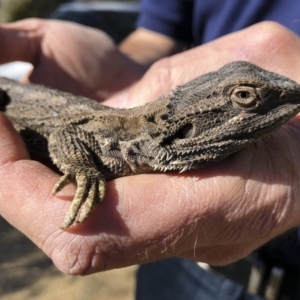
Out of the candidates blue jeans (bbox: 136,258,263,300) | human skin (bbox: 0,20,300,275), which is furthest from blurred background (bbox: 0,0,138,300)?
human skin (bbox: 0,20,300,275)

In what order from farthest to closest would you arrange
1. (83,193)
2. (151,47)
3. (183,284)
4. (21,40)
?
1. (151,47)
2. (21,40)
3. (183,284)
4. (83,193)

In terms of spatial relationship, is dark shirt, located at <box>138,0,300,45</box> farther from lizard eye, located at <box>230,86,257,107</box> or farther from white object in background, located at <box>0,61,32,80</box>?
white object in background, located at <box>0,61,32,80</box>

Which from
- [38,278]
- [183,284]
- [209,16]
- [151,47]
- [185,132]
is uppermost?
A: [209,16]

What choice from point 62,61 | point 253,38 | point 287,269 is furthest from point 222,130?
point 62,61

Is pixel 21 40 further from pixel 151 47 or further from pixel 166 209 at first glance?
pixel 166 209

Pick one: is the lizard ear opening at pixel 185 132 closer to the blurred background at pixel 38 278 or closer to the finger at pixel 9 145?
the finger at pixel 9 145

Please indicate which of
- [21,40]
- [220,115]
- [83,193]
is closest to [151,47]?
[21,40]

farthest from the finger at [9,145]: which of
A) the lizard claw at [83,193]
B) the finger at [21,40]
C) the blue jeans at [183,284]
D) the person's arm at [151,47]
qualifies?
the person's arm at [151,47]

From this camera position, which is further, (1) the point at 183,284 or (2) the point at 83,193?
(1) the point at 183,284
